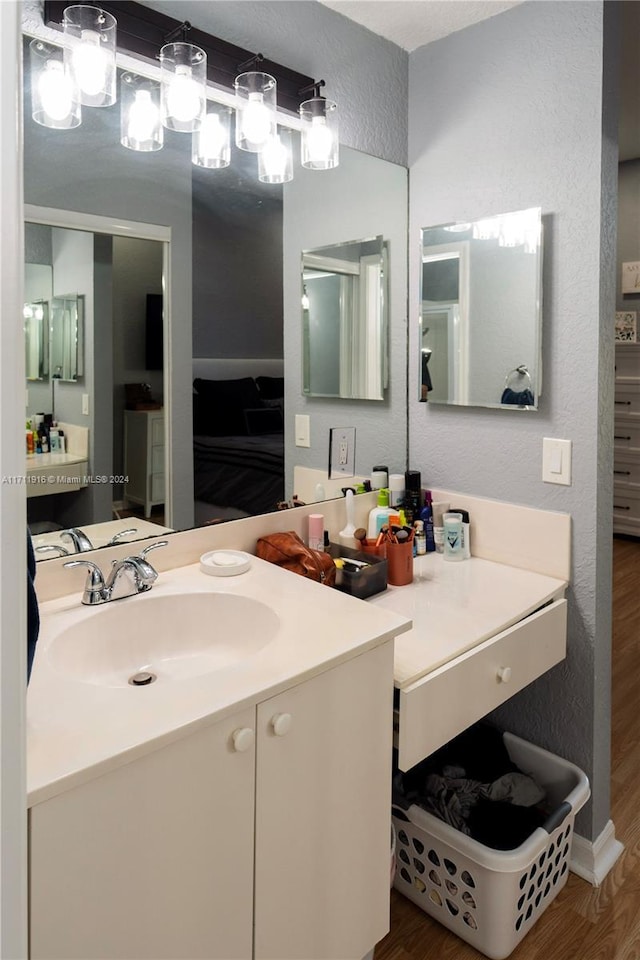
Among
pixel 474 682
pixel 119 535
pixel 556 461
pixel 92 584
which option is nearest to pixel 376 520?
pixel 556 461

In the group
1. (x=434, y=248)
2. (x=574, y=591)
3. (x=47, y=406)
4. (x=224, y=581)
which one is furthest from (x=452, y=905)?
(x=434, y=248)

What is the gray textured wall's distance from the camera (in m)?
1.64

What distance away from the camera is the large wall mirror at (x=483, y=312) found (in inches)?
69.1

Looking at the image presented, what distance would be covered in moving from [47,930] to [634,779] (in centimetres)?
195

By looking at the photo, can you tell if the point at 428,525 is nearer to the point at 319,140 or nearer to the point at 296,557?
the point at 296,557

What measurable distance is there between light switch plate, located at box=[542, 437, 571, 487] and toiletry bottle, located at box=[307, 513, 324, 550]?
2.03 feet

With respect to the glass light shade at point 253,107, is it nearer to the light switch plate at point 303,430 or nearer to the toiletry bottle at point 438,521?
the light switch plate at point 303,430

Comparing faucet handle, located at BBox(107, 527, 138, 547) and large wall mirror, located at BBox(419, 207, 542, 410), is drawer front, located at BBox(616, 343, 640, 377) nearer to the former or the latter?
large wall mirror, located at BBox(419, 207, 542, 410)

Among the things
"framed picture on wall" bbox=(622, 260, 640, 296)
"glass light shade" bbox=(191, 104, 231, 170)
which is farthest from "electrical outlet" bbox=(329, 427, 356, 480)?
"framed picture on wall" bbox=(622, 260, 640, 296)

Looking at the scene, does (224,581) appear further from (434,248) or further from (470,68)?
(470,68)

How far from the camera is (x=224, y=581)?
4.83 ft

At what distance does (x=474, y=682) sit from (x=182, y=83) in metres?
1.47

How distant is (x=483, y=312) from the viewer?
1891 millimetres

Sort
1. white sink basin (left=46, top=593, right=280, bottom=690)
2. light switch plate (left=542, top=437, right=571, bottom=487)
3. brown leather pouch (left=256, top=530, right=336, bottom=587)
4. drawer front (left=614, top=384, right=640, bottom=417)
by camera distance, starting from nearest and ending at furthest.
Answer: white sink basin (left=46, top=593, right=280, bottom=690) < brown leather pouch (left=256, top=530, right=336, bottom=587) < light switch plate (left=542, top=437, right=571, bottom=487) < drawer front (left=614, top=384, right=640, bottom=417)
